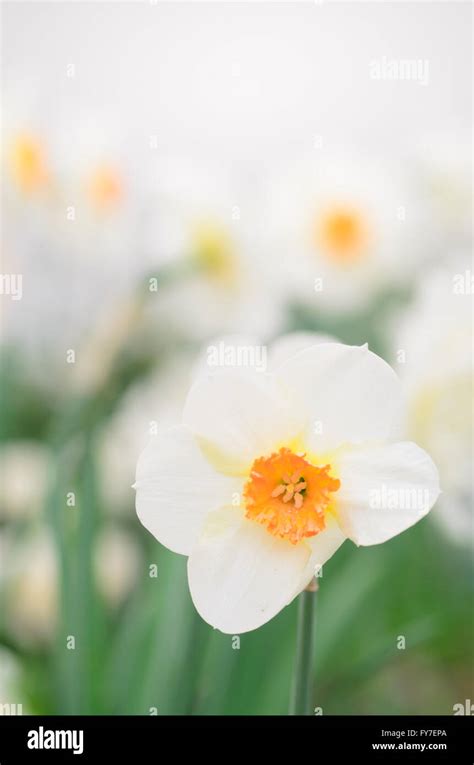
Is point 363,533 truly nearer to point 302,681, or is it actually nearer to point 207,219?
point 302,681

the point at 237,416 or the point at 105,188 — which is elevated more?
the point at 105,188

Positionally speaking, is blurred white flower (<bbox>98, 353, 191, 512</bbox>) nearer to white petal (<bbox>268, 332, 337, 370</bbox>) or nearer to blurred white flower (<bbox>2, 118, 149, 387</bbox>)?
blurred white flower (<bbox>2, 118, 149, 387</bbox>)

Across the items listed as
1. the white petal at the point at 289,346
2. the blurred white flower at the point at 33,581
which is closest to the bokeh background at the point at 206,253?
the blurred white flower at the point at 33,581

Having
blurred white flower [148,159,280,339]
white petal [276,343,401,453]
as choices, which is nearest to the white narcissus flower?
white petal [276,343,401,453]

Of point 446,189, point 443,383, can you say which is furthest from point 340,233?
point 443,383

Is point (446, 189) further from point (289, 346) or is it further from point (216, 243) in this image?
point (289, 346)

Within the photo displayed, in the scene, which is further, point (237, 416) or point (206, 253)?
point (206, 253)

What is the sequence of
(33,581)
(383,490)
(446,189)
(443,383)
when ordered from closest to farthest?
(383,490), (443,383), (33,581), (446,189)
